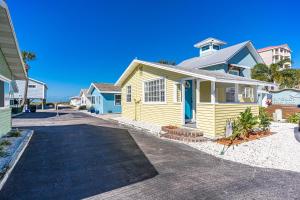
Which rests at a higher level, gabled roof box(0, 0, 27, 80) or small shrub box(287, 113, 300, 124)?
gabled roof box(0, 0, 27, 80)

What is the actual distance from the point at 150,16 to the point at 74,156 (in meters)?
23.9

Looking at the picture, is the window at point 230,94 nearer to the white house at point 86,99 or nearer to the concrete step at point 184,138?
the concrete step at point 184,138

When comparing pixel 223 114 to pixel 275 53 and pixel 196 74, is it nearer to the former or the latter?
pixel 196 74

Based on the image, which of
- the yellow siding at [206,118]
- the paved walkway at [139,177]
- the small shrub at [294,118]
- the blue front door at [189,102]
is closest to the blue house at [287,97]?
the small shrub at [294,118]

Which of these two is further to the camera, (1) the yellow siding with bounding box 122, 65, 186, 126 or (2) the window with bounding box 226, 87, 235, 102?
(2) the window with bounding box 226, 87, 235, 102

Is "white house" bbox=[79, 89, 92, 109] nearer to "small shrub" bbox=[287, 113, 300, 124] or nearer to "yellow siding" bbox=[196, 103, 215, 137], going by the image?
"yellow siding" bbox=[196, 103, 215, 137]

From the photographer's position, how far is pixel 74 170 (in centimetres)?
489

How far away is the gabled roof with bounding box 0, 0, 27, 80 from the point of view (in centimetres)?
695

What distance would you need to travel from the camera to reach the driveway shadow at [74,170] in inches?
148

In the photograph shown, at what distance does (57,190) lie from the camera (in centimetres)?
377

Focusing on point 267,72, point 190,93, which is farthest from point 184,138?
point 267,72

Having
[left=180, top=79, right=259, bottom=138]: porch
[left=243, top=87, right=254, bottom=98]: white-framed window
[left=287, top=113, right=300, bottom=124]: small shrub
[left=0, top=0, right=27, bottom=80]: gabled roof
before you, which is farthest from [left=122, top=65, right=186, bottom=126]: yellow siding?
[left=287, top=113, right=300, bottom=124]: small shrub

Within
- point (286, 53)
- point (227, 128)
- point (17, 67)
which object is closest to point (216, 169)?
point (227, 128)

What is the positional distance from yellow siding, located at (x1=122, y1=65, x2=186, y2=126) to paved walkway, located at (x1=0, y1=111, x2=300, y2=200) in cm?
454
